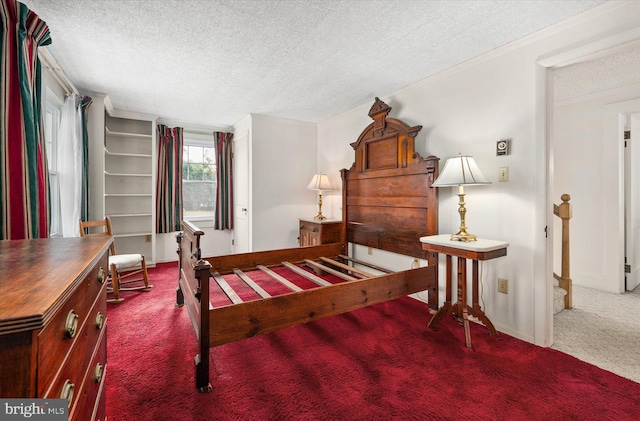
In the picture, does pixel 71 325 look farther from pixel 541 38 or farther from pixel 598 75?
pixel 598 75

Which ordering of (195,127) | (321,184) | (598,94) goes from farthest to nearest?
(195,127) < (321,184) < (598,94)

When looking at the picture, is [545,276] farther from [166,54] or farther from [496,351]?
[166,54]

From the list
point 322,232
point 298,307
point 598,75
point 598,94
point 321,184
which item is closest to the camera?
point 298,307

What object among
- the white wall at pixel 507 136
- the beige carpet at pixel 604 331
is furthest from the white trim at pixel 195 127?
the beige carpet at pixel 604 331

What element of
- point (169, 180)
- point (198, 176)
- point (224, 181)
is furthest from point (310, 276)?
point (198, 176)

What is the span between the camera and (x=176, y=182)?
4.71m

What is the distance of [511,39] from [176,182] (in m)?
4.56

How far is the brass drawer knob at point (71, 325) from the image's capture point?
730 millimetres

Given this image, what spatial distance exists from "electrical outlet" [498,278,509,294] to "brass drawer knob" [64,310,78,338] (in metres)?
2.69

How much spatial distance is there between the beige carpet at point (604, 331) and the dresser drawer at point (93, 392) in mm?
2728

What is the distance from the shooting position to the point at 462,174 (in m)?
2.24

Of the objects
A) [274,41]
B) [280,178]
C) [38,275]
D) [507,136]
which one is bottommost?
[38,275]

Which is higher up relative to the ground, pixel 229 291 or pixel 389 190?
pixel 389 190

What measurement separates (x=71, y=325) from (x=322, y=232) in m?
3.20
